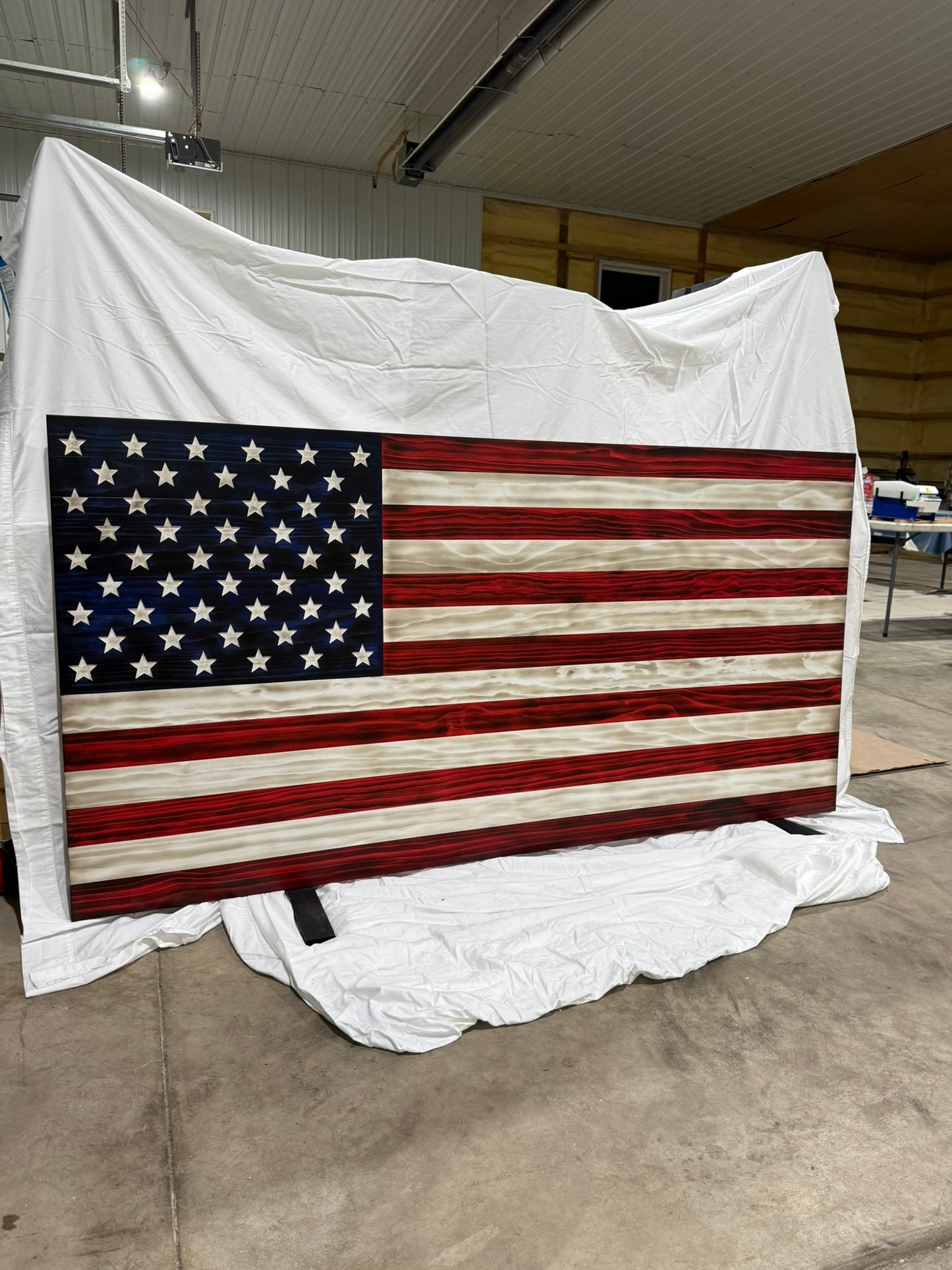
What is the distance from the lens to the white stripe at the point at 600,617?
246cm

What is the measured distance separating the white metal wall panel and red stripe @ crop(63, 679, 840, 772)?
7.52 metres

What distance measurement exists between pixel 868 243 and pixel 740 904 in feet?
43.5

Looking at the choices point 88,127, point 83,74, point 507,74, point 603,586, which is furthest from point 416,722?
point 507,74

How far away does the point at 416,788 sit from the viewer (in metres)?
2.52

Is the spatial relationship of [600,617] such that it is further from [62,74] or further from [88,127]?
[88,127]

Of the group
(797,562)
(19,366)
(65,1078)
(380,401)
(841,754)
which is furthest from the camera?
(841,754)

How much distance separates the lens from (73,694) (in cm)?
213

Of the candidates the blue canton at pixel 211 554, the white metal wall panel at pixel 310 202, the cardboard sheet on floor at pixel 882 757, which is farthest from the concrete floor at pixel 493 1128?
the white metal wall panel at pixel 310 202

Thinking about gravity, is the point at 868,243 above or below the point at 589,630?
above

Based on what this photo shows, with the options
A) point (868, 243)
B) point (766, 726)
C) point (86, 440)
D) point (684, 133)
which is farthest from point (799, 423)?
point (868, 243)

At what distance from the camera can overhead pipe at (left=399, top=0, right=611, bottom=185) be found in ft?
19.0

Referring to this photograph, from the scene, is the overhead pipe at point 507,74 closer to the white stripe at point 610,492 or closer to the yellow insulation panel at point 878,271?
the white stripe at point 610,492

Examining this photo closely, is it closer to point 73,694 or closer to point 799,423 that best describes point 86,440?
point 73,694

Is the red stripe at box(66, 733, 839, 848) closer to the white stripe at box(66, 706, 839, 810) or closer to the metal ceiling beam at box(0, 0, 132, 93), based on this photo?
the white stripe at box(66, 706, 839, 810)
